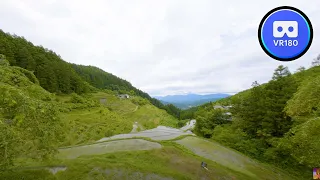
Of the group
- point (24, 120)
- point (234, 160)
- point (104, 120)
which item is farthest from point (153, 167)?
point (104, 120)

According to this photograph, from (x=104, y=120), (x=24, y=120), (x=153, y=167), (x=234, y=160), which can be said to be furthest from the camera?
(x=104, y=120)

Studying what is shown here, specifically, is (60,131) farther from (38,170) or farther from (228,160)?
(228,160)

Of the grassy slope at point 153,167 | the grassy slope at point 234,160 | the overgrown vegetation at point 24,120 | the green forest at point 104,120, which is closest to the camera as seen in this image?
the overgrown vegetation at point 24,120

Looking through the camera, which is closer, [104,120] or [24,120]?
[24,120]

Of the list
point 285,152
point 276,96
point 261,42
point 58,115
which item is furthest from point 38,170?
point 276,96

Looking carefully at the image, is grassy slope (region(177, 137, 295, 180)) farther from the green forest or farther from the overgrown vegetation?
the overgrown vegetation

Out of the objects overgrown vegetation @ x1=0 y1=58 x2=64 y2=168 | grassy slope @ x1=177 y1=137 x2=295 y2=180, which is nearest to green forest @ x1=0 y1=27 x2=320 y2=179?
overgrown vegetation @ x1=0 y1=58 x2=64 y2=168

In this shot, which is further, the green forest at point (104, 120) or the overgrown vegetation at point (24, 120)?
the green forest at point (104, 120)

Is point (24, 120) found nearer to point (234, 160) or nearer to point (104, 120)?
point (234, 160)

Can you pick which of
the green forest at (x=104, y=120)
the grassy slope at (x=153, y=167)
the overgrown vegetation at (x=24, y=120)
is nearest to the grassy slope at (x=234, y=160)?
the grassy slope at (x=153, y=167)

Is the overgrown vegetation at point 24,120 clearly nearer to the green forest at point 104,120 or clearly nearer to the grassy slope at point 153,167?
the green forest at point 104,120

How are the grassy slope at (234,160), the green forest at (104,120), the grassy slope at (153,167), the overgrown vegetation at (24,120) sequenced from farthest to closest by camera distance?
1. the grassy slope at (234,160)
2. the grassy slope at (153,167)
3. the green forest at (104,120)
4. the overgrown vegetation at (24,120)
